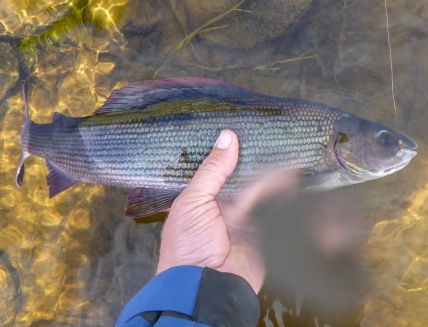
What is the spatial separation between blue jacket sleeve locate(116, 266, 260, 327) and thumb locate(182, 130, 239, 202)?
66cm

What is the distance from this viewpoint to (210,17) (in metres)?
3.88

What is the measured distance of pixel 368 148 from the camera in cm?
280

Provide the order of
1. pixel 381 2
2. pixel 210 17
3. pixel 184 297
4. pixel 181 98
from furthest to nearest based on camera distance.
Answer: pixel 210 17
pixel 381 2
pixel 181 98
pixel 184 297

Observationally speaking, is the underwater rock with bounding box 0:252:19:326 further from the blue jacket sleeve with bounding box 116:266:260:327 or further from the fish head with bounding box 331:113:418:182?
the fish head with bounding box 331:113:418:182

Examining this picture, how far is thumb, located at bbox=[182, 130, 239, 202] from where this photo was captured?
257 cm

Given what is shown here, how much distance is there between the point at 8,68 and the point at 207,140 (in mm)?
3547

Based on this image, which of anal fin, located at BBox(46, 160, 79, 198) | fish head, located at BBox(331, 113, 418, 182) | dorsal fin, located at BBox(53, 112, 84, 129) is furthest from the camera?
anal fin, located at BBox(46, 160, 79, 198)

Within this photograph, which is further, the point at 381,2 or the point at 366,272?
the point at 381,2

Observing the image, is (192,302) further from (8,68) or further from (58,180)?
(8,68)

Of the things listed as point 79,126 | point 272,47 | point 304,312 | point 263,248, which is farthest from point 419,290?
point 79,126

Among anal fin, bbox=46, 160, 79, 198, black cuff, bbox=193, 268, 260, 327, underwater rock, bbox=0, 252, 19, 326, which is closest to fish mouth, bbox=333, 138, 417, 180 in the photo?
black cuff, bbox=193, 268, 260, 327

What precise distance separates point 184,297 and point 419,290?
283 centimetres

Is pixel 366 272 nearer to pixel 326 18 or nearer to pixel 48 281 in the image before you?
pixel 326 18

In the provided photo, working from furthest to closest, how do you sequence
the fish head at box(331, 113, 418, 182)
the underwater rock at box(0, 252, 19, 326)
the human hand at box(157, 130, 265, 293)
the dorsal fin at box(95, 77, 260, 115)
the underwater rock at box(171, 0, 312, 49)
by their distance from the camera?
the underwater rock at box(0, 252, 19, 326), the underwater rock at box(171, 0, 312, 49), the dorsal fin at box(95, 77, 260, 115), the fish head at box(331, 113, 418, 182), the human hand at box(157, 130, 265, 293)
